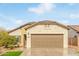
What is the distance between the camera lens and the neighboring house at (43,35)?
478 inches

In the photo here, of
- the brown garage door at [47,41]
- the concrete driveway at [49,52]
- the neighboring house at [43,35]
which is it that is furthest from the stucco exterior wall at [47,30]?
the concrete driveway at [49,52]

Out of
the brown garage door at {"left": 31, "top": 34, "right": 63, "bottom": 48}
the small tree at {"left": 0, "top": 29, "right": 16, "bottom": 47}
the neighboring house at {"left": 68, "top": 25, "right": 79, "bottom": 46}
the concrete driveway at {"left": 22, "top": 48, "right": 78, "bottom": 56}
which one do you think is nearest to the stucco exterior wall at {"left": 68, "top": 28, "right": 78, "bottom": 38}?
the neighboring house at {"left": 68, "top": 25, "right": 79, "bottom": 46}

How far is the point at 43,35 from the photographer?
41.6 feet

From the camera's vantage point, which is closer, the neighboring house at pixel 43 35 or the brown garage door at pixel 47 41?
the neighboring house at pixel 43 35

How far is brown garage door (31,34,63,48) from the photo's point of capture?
40.9ft

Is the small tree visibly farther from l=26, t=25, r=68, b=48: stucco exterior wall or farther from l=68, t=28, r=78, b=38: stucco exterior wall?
l=68, t=28, r=78, b=38: stucco exterior wall

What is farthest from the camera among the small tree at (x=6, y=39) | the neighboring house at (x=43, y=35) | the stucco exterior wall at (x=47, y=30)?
the stucco exterior wall at (x=47, y=30)

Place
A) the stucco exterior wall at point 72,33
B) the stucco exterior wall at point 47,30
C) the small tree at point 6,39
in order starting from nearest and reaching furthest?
1. the small tree at point 6,39
2. the stucco exterior wall at point 47,30
3. the stucco exterior wall at point 72,33

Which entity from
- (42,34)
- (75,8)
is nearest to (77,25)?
(75,8)

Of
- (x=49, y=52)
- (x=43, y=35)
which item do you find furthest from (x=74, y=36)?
(x=49, y=52)

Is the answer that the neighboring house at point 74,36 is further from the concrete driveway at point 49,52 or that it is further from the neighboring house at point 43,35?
the concrete driveway at point 49,52

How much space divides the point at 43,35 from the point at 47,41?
1.15 feet

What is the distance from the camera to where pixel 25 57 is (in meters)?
10.4

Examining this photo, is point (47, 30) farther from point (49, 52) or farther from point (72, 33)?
point (72, 33)
